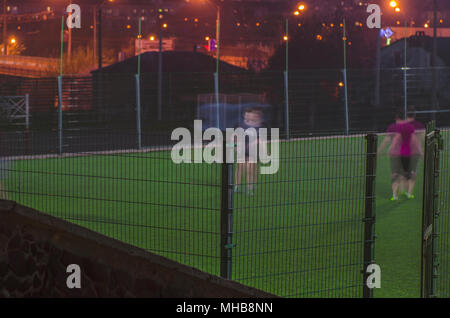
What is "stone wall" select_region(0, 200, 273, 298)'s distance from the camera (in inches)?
247

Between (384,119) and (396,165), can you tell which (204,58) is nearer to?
(384,119)

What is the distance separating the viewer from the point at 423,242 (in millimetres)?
7000

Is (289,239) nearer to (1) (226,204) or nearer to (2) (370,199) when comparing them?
(2) (370,199)

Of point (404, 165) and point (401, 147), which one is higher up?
point (401, 147)

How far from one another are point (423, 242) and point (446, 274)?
1940mm

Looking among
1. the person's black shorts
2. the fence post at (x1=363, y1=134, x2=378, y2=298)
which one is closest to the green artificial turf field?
the fence post at (x1=363, y1=134, x2=378, y2=298)

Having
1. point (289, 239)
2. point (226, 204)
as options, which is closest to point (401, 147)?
point (289, 239)

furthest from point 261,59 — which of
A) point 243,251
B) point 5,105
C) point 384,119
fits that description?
point 243,251

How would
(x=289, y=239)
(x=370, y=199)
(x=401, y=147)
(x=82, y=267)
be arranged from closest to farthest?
(x=82, y=267), (x=370, y=199), (x=289, y=239), (x=401, y=147)

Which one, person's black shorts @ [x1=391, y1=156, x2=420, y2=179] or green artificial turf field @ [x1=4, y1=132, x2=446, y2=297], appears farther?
person's black shorts @ [x1=391, y1=156, x2=420, y2=179]

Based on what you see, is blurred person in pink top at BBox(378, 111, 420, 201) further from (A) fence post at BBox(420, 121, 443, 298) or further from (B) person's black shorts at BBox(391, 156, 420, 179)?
(A) fence post at BBox(420, 121, 443, 298)

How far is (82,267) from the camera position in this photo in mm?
6891

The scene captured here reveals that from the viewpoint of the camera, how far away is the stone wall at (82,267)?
6.27 m

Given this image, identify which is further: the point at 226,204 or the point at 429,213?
the point at 429,213
